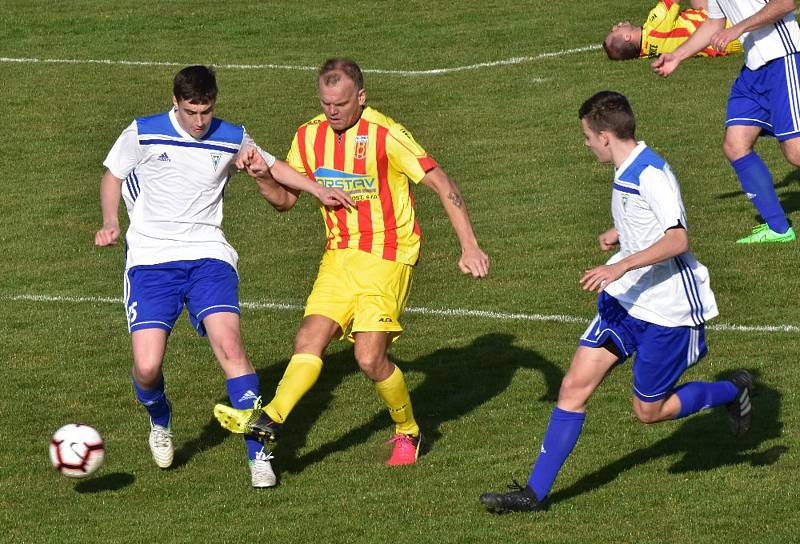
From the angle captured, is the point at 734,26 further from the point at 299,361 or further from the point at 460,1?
the point at 460,1

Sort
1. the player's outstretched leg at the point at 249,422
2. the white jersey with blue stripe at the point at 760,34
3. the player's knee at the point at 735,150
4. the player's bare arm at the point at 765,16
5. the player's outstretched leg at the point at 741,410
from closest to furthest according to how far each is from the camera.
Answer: the player's outstretched leg at the point at 249,422
the player's outstretched leg at the point at 741,410
the player's bare arm at the point at 765,16
the white jersey with blue stripe at the point at 760,34
the player's knee at the point at 735,150

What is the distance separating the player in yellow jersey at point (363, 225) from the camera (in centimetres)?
850

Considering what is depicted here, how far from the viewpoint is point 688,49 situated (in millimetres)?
10547

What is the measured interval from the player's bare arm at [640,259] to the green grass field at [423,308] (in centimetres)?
138

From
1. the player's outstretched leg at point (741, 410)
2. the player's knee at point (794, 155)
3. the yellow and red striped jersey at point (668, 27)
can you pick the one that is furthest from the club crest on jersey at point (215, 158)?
the yellow and red striped jersey at point (668, 27)

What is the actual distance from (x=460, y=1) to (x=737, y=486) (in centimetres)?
1720

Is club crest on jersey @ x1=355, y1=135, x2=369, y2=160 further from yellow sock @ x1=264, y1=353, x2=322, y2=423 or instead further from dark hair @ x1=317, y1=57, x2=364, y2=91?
yellow sock @ x1=264, y1=353, x2=322, y2=423

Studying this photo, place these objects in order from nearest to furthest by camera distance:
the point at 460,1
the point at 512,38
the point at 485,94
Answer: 1. the point at 485,94
2. the point at 512,38
3. the point at 460,1

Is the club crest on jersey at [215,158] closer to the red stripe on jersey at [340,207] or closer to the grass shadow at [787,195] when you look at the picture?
the red stripe on jersey at [340,207]

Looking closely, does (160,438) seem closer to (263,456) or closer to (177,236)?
(263,456)

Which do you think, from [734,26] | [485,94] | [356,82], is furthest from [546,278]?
[485,94]

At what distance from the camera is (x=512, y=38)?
22141 mm

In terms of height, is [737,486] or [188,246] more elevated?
[188,246]

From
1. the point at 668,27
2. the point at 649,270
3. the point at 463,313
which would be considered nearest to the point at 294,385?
the point at 649,270
